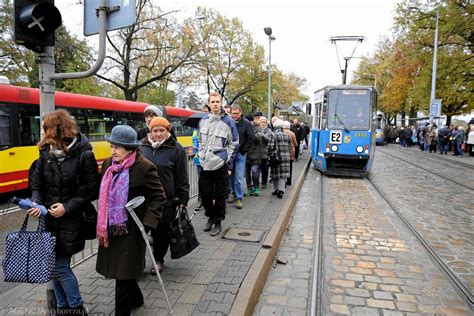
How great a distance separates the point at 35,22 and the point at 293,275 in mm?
3819

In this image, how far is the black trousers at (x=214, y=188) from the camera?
17.9 feet

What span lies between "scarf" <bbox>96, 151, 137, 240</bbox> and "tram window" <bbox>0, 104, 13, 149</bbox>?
7.80 m

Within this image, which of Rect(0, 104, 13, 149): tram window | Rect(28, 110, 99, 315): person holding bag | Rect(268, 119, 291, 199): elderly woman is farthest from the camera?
Rect(0, 104, 13, 149): tram window

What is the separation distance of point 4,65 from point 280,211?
27.1 meters

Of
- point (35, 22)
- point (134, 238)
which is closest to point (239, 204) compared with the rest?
point (134, 238)

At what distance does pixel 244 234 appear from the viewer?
18.2ft

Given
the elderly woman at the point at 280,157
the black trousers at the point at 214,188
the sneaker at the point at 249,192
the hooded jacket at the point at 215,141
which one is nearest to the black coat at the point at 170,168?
the hooded jacket at the point at 215,141

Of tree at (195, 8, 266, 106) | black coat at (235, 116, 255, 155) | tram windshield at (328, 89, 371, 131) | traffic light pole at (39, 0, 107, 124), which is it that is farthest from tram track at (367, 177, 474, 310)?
tree at (195, 8, 266, 106)

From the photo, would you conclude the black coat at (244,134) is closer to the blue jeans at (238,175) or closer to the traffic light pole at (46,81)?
the blue jeans at (238,175)

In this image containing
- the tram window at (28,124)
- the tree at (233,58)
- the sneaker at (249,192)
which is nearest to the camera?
the sneaker at (249,192)

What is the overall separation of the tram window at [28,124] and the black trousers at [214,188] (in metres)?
6.60

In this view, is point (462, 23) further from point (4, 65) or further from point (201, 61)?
point (4, 65)

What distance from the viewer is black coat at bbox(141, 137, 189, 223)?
154 inches

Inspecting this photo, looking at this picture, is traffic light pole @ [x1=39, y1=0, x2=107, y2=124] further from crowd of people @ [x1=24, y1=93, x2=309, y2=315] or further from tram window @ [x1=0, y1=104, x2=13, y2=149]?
tram window @ [x1=0, y1=104, x2=13, y2=149]
